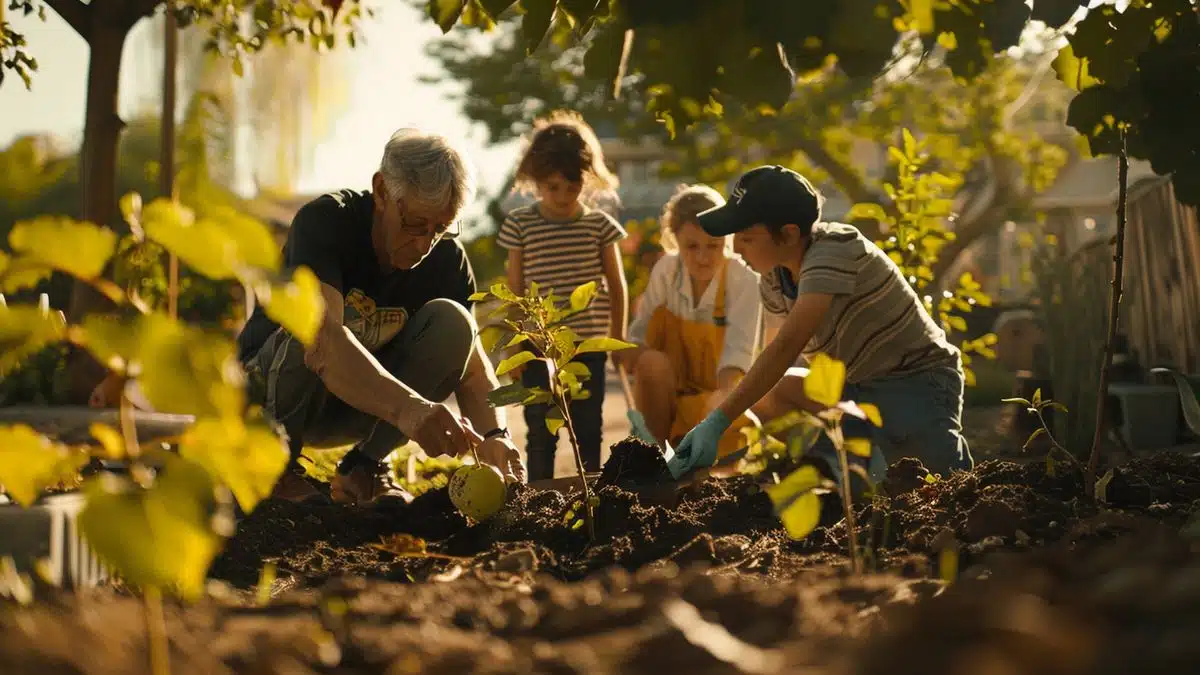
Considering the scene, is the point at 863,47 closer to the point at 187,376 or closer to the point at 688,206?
the point at 187,376

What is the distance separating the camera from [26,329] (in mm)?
1115

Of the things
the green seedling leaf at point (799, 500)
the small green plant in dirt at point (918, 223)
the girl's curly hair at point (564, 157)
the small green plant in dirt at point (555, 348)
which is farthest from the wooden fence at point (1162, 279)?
the green seedling leaf at point (799, 500)

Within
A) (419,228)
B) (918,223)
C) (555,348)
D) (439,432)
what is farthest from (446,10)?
(918,223)

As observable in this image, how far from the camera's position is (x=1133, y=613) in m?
1.14

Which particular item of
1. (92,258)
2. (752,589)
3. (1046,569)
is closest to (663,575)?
(752,589)

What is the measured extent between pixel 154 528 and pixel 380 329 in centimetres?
280

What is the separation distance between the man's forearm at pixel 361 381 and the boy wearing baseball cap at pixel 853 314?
1153mm

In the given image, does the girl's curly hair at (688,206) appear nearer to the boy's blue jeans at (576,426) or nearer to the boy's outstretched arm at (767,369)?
the boy's blue jeans at (576,426)

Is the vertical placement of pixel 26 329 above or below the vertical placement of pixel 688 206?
below

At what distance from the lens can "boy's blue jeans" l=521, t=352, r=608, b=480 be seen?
4953 millimetres

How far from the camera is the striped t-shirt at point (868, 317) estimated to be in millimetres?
3768

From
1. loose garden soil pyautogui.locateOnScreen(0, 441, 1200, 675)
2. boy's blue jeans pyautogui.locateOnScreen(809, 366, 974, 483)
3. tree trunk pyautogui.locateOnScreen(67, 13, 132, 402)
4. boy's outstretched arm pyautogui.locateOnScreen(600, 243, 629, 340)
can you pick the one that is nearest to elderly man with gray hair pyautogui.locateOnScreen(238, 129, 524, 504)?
loose garden soil pyautogui.locateOnScreen(0, 441, 1200, 675)

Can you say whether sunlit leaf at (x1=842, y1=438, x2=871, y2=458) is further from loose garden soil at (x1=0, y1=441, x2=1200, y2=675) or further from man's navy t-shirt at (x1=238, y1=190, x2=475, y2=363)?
man's navy t-shirt at (x1=238, y1=190, x2=475, y2=363)

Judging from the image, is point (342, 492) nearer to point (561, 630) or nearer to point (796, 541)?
point (796, 541)
